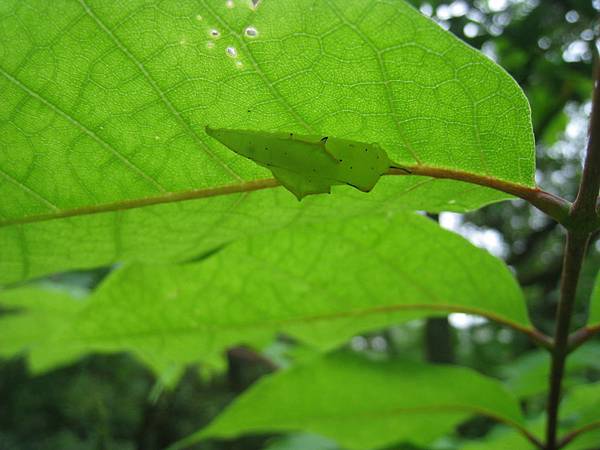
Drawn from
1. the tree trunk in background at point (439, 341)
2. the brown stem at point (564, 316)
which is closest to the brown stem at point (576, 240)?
the brown stem at point (564, 316)

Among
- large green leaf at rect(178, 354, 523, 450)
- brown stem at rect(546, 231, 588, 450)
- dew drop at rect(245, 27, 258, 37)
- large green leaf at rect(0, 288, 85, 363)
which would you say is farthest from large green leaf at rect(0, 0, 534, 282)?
large green leaf at rect(0, 288, 85, 363)

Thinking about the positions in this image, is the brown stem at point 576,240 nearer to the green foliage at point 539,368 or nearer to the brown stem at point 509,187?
the brown stem at point 509,187

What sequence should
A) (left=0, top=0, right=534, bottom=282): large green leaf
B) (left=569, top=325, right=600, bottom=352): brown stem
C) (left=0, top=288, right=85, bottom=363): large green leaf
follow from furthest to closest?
(left=0, top=288, right=85, bottom=363): large green leaf → (left=569, top=325, right=600, bottom=352): brown stem → (left=0, top=0, right=534, bottom=282): large green leaf

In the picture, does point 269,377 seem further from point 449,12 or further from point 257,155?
point 449,12

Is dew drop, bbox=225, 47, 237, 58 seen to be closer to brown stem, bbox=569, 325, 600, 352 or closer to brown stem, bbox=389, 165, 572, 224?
brown stem, bbox=389, 165, 572, 224

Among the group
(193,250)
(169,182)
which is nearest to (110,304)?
(193,250)
